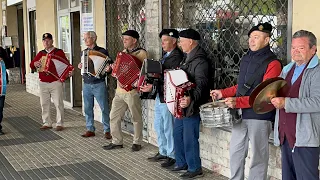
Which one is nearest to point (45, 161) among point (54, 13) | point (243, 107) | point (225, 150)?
point (225, 150)

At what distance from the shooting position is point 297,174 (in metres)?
3.19

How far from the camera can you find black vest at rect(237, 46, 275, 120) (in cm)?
363

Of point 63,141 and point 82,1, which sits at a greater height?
point 82,1

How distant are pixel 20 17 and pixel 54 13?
575 cm

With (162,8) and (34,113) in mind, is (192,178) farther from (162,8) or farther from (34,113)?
(34,113)

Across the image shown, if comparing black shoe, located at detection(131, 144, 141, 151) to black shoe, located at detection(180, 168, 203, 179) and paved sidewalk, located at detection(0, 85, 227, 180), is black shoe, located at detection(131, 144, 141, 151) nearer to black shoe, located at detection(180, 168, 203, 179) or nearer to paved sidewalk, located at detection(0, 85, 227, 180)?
paved sidewalk, located at detection(0, 85, 227, 180)

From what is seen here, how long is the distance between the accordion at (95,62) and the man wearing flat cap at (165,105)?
128 cm

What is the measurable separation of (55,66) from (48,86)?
416 millimetres

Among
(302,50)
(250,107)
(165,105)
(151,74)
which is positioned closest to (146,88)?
(151,74)

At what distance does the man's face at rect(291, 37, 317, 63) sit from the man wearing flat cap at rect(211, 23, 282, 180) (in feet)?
1.33

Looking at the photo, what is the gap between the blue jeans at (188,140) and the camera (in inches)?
181

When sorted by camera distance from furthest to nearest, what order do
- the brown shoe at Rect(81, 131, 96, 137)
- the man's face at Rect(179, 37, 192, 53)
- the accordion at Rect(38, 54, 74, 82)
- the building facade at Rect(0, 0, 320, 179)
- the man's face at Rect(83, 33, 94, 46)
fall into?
1. the accordion at Rect(38, 54, 74, 82)
2. the brown shoe at Rect(81, 131, 96, 137)
3. the man's face at Rect(83, 33, 94, 46)
4. the man's face at Rect(179, 37, 192, 53)
5. the building facade at Rect(0, 0, 320, 179)

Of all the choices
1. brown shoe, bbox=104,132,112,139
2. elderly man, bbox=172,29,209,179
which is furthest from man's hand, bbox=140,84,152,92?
brown shoe, bbox=104,132,112,139

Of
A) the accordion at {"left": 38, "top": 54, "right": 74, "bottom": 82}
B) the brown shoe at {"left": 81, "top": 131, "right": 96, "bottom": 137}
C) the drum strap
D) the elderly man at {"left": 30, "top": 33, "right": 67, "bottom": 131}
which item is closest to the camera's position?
the drum strap
